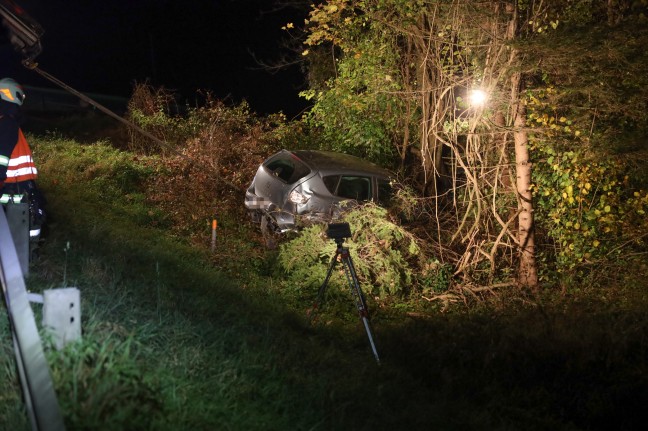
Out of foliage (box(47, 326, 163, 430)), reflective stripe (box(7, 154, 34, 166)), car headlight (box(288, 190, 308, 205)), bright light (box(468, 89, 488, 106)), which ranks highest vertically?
bright light (box(468, 89, 488, 106))

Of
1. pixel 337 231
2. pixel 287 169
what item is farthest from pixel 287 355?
pixel 287 169

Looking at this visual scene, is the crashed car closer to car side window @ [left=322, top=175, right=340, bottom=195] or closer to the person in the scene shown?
car side window @ [left=322, top=175, right=340, bottom=195]

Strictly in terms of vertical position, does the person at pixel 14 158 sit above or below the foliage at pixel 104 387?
above

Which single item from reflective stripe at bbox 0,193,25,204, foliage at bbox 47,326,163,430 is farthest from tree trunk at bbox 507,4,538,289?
foliage at bbox 47,326,163,430

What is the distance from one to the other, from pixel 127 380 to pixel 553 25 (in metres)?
8.73

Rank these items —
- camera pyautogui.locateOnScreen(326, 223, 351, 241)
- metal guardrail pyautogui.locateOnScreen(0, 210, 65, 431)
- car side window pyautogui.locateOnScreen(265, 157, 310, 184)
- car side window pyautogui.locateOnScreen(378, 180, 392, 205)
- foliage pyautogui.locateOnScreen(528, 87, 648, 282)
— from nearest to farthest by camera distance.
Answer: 1. metal guardrail pyautogui.locateOnScreen(0, 210, 65, 431)
2. camera pyautogui.locateOnScreen(326, 223, 351, 241)
3. foliage pyautogui.locateOnScreen(528, 87, 648, 282)
4. car side window pyautogui.locateOnScreen(265, 157, 310, 184)
5. car side window pyautogui.locateOnScreen(378, 180, 392, 205)

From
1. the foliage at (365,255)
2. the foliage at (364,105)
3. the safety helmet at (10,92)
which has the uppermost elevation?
the foliage at (364,105)

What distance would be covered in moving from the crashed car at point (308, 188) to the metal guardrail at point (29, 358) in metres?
6.73

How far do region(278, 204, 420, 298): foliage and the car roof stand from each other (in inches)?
50.7

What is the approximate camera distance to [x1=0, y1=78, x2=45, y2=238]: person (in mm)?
7516

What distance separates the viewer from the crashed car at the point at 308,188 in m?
11.9

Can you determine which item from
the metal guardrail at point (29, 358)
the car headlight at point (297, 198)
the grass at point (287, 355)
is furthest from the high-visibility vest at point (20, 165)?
the car headlight at point (297, 198)

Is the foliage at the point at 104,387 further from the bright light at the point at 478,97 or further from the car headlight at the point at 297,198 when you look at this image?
the bright light at the point at 478,97

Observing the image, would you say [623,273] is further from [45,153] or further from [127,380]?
[45,153]
